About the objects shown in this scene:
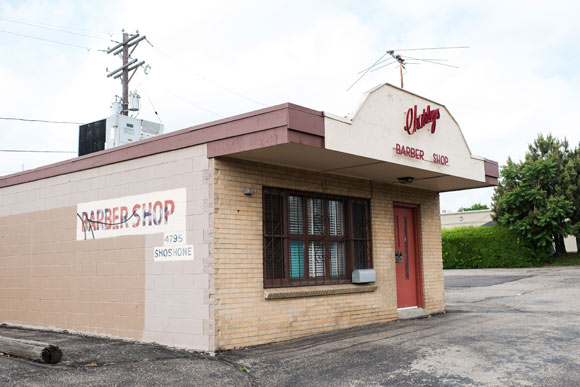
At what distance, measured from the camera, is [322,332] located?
916cm

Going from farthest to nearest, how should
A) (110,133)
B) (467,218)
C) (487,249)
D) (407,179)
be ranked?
(467,218) < (487,249) < (110,133) < (407,179)

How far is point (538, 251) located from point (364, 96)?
23229mm

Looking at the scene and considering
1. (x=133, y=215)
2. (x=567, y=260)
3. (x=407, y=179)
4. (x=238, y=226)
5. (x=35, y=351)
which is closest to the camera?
(x=35, y=351)

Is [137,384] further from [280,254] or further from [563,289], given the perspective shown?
[563,289]

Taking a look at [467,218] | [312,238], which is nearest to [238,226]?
[312,238]

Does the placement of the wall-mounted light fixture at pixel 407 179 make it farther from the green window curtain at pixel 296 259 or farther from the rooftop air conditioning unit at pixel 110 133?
the rooftop air conditioning unit at pixel 110 133

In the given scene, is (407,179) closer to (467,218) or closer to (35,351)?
(35,351)

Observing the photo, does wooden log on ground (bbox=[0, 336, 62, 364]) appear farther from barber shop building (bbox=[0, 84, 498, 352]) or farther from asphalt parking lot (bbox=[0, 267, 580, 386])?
barber shop building (bbox=[0, 84, 498, 352])

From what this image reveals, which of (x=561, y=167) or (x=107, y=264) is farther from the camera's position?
(x=561, y=167)

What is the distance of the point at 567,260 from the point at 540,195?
3662 millimetres

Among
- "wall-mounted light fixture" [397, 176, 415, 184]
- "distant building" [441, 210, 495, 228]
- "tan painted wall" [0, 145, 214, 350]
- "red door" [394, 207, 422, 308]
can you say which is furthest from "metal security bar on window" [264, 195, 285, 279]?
"distant building" [441, 210, 495, 228]

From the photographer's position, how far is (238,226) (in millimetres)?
8141

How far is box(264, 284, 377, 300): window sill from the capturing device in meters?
8.41

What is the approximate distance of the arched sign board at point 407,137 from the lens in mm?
8109
